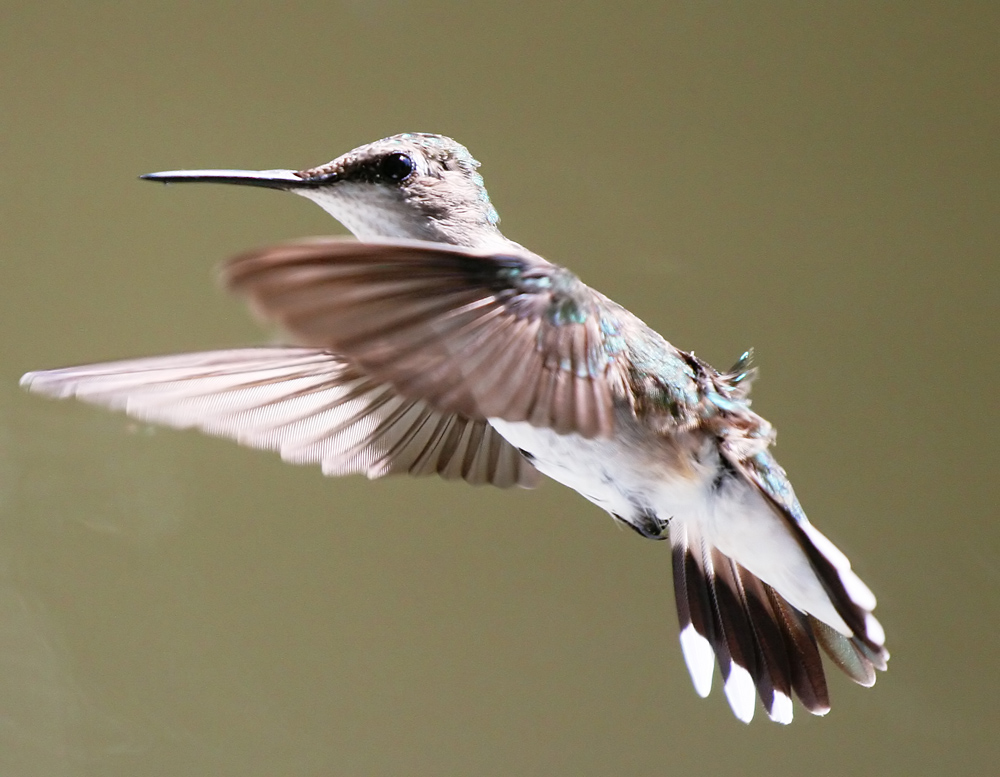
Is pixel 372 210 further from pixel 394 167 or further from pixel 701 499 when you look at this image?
pixel 701 499

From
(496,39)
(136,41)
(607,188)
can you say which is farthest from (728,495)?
(136,41)

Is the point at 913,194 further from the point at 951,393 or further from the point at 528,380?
the point at 528,380

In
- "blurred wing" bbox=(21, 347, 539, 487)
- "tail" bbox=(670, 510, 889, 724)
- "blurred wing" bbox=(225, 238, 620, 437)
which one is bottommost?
"tail" bbox=(670, 510, 889, 724)

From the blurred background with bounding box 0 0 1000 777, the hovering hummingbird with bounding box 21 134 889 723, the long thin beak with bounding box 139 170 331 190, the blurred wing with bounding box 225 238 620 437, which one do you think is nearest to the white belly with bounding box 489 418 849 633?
the hovering hummingbird with bounding box 21 134 889 723

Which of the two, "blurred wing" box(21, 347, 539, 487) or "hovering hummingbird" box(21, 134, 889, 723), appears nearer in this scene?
"hovering hummingbird" box(21, 134, 889, 723)

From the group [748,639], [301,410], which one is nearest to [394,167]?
[301,410]

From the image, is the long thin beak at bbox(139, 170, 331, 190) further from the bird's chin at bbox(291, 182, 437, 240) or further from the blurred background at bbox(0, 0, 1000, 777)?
the blurred background at bbox(0, 0, 1000, 777)
